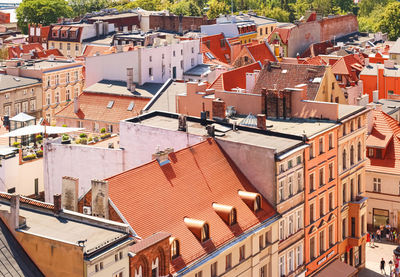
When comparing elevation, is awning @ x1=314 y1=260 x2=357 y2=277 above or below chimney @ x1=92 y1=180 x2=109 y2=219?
below

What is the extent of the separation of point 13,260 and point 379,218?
146 ft

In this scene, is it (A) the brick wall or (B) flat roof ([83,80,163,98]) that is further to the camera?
(B) flat roof ([83,80,163,98])

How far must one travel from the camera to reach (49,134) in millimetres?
70812

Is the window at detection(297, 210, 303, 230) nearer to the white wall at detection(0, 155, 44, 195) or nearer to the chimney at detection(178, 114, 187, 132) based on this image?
the chimney at detection(178, 114, 187, 132)

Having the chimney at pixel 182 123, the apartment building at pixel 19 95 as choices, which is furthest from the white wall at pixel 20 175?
the apartment building at pixel 19 95

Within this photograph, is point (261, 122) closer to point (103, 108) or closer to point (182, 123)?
point (182, 123)

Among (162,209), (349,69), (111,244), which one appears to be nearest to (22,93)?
(349,69)

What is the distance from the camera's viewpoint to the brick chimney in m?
63.8

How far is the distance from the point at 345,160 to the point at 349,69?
42505mm

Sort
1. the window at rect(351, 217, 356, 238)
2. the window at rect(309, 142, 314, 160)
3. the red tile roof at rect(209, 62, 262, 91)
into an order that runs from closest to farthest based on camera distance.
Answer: the window at rect(309, 142, 314, 160), the window at rect(351, 217, 356, 238), the red tile roof at rect(209, 62, 262, 91)

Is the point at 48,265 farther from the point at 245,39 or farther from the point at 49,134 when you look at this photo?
the point at 245,39

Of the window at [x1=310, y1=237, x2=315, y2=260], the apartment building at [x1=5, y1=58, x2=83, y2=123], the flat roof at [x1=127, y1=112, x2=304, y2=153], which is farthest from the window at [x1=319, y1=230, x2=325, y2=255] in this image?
the apartment building at [x1=5, y1=58, x2=83, y2=123]

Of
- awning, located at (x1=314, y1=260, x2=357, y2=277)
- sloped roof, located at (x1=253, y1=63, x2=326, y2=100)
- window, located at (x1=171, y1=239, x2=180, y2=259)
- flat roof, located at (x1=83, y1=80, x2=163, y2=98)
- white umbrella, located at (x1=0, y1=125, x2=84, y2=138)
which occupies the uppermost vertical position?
sloped roof, located at (x1=253, y1=63, x2=326, y2=100)

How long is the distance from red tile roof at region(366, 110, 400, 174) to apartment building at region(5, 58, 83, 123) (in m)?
47.6
